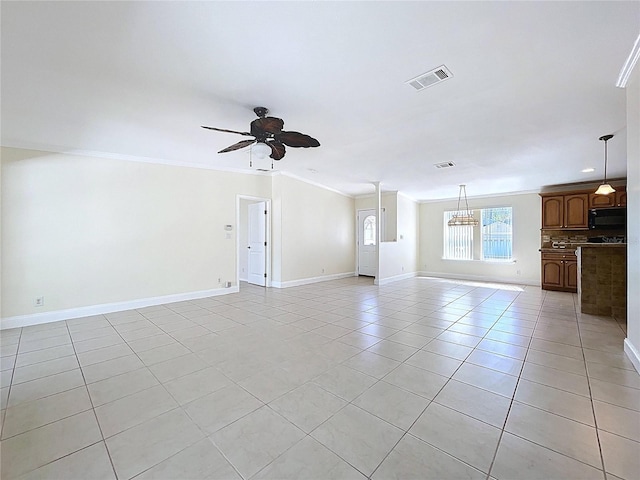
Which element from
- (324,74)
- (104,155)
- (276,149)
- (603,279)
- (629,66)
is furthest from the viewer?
(104,155)

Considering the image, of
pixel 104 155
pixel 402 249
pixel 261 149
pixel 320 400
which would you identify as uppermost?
pixel 104 155

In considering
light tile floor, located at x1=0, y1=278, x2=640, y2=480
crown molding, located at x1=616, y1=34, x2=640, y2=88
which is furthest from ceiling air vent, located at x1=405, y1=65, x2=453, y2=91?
light tile floor, located at x1=0, y1=278, x2=640, y2=480

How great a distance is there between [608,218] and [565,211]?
720mm

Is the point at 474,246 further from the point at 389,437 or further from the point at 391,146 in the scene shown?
the point at 389,437

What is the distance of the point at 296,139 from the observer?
3.17 metres

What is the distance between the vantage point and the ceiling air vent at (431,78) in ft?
7.93

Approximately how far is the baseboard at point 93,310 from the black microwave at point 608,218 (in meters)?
8.24

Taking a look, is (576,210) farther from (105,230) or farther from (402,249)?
(105,230)

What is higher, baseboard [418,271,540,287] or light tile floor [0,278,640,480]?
baseboard [418,271,540,287]

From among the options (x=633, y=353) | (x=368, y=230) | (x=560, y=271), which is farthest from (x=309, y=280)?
(x=560, y=271)

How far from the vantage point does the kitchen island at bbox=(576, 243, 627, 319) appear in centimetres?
410

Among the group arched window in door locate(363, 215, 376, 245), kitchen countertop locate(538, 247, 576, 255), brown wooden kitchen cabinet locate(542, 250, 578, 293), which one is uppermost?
arched window in door locate(363, 215, 376, 245)

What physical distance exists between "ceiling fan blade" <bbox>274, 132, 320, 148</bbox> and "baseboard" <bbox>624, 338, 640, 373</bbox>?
367 centimetres

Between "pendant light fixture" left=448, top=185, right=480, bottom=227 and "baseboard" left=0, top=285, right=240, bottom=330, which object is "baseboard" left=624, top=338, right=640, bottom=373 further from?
"baseboard" left=0, top=285, right=240, bottom=330
